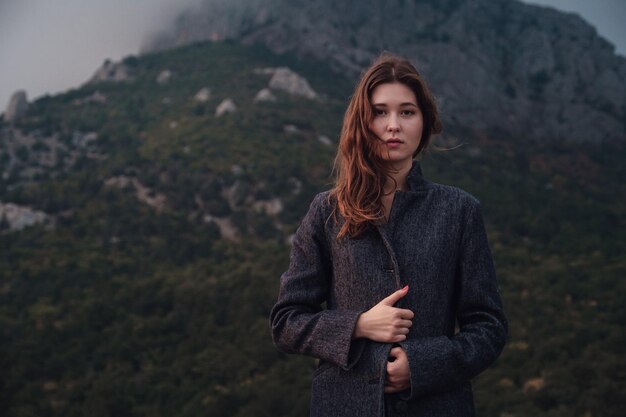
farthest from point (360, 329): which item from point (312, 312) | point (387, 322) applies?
Result: point (312, 312)

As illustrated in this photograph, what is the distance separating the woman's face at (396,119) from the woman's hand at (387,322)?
0.48m

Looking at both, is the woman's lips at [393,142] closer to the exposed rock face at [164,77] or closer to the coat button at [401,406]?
the coat button at [401,406]

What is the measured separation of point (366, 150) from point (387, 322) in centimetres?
59

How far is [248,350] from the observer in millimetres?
16031

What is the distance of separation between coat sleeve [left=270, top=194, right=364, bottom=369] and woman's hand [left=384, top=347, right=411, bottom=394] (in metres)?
0.11

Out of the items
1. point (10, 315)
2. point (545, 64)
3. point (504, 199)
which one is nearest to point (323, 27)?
point (545, 64)

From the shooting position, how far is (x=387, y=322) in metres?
1.77

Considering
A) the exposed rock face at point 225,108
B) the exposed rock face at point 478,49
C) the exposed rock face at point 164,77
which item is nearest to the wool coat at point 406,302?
the exposed rock face at point 225,108

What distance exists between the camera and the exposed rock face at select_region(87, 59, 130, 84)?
53125 mm

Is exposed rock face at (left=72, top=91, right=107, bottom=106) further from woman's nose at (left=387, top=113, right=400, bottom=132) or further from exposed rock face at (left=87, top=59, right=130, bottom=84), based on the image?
woman's nose at (left=387, top=113, right=400, bottom=132)

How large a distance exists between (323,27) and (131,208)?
3300cm

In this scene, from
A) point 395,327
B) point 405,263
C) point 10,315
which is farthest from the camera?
point 10,315

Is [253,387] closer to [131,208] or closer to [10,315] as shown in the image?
[10,315]

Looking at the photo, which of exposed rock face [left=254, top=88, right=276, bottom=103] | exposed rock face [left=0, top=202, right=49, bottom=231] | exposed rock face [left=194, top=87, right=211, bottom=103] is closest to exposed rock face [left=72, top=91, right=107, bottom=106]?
exposed rock face [left=194, top=87, right=211, bottom=103]
